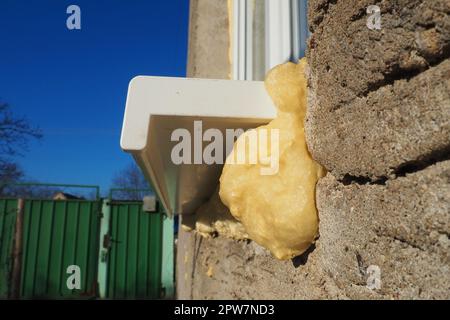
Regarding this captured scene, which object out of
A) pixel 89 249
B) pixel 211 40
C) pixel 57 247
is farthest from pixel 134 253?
pixel 211 40

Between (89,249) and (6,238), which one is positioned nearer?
(6,238)

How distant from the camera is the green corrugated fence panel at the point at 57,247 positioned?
735cm

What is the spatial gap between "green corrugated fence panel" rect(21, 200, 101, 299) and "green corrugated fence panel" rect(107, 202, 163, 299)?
1.07 ft

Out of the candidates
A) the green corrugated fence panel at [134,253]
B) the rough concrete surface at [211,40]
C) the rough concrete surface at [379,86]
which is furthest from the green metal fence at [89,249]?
the rough concrete surface at [379,86]

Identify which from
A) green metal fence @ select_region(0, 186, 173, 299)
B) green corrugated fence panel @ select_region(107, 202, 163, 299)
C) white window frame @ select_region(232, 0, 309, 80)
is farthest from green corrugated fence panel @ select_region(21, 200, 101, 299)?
white window frame @ select_region(232, 0, 309, 80)

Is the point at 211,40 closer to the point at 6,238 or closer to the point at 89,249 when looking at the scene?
the point at 89,249

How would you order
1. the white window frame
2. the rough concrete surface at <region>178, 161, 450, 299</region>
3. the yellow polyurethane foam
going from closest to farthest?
1. the rough concrete surface at <region>178, 161, 450, 299</region>
2. the yellow polyurethane foam
3. the white window frame

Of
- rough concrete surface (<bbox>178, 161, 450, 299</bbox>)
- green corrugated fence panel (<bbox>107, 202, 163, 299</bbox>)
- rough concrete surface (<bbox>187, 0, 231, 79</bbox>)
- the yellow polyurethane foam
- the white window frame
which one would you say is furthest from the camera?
green corrugated fence panel (<bbox>107, 202, 163, 299</bbox>)

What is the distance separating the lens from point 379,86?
71 centimetres

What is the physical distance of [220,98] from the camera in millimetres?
1155

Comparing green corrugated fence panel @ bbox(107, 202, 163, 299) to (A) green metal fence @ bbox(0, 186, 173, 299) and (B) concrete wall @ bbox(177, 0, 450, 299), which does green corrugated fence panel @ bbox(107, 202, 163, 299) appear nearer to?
(A) green metal fence @ bbox(0, 186, 173, 299)

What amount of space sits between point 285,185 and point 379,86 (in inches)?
14.5

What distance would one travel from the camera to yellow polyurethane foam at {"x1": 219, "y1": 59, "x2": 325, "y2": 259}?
98 cm
